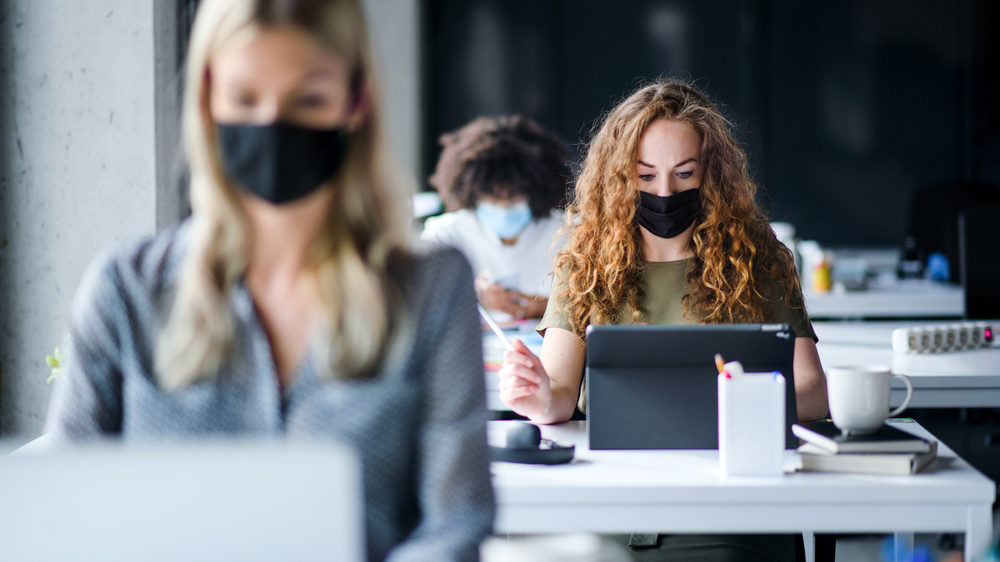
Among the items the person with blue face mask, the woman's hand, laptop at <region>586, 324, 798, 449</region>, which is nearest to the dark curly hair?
the person with blue face mask

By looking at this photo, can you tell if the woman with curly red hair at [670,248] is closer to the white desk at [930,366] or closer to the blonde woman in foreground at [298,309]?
the white desk at [930,366]

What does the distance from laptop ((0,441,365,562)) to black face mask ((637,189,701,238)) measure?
4.72 feet

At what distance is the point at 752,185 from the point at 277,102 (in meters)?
1.45

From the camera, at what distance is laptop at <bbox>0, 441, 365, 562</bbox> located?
745 millimetres

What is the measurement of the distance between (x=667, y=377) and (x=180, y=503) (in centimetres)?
110

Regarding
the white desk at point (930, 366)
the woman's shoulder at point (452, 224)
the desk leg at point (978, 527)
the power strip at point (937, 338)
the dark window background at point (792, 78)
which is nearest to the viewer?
the desk leg at point (978, 527)

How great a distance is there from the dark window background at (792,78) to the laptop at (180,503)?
609 cm

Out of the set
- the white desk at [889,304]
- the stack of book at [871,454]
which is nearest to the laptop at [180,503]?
the stack of book at [871,454]

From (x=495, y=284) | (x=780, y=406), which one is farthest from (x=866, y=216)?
(x=780, y=406)

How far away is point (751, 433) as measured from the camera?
158 centimetres

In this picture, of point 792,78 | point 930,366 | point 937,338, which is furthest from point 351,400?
point 792,78

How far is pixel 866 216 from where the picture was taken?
22.7 feet

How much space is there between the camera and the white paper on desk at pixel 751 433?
157 centimetres

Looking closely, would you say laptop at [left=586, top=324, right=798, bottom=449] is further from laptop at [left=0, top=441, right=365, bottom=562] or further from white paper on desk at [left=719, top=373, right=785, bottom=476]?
laptop at [left=0, top=441, right=365, bottom=562]
